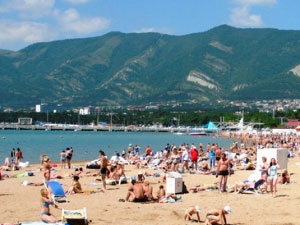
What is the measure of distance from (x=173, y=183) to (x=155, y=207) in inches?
94.4

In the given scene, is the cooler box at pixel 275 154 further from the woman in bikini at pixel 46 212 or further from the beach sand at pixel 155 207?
the woman in bikini at pixel 46 212

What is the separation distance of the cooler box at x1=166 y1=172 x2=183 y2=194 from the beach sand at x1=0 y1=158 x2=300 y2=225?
378 mm

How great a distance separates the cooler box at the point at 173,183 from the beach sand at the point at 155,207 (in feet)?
1.24

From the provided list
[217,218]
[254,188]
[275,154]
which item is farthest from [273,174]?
[275,154]

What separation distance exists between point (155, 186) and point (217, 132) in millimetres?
125661

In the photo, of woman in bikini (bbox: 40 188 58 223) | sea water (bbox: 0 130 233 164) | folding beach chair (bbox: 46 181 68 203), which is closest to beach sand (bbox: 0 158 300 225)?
folding beach chair (bbox: 46 181 68 203)

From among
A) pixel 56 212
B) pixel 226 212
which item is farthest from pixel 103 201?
pixel 226 212

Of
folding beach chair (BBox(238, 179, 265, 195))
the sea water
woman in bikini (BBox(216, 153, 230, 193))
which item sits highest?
woman in bikini (BBox(216, 153, 230, 193))

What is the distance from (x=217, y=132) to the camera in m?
146

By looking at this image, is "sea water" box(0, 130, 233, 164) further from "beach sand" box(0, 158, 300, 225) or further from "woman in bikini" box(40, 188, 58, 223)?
"woman in bikini" box(40, 188, 58, 223)

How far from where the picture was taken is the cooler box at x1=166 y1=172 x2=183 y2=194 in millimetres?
18242

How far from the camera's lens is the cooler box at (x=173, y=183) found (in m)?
18.2

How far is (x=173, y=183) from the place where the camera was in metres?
18.4

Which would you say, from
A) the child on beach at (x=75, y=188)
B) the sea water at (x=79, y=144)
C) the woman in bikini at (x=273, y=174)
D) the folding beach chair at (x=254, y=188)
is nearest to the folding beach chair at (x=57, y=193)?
the child on beach at (x=75, y=188)
